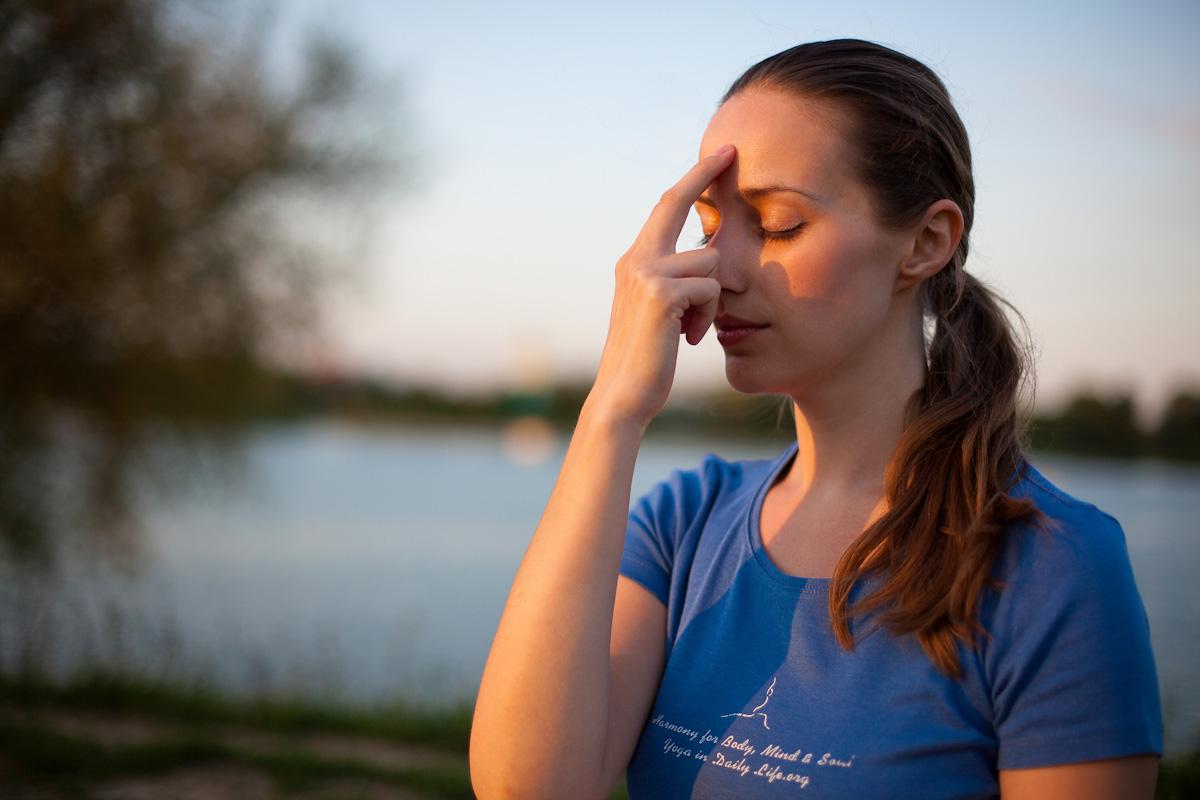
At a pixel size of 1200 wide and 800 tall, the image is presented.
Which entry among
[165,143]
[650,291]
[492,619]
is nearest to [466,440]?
[492,619]

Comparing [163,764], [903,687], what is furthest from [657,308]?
[163,764]

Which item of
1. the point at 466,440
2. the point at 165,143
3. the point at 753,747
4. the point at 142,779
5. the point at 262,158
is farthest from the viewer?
the point at 466,440

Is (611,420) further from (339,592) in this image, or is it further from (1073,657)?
(339,592)

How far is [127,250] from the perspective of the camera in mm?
7473

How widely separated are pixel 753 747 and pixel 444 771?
3.49 meters

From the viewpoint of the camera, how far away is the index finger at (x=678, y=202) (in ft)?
5.59

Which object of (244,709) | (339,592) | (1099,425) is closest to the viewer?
(244,709)

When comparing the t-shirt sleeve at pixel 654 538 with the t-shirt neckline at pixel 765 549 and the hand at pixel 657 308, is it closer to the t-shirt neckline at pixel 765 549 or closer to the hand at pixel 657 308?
the t-shirt neckline at pixel 765 549

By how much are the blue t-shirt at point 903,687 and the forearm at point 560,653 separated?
194mm

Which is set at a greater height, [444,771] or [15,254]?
[15,254]

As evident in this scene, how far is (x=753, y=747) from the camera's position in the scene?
1.50 meters

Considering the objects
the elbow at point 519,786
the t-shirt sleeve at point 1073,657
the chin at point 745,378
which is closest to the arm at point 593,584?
the elbow at point 519,786

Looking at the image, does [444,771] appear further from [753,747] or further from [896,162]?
[896,162]

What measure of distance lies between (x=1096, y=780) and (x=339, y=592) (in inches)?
434
